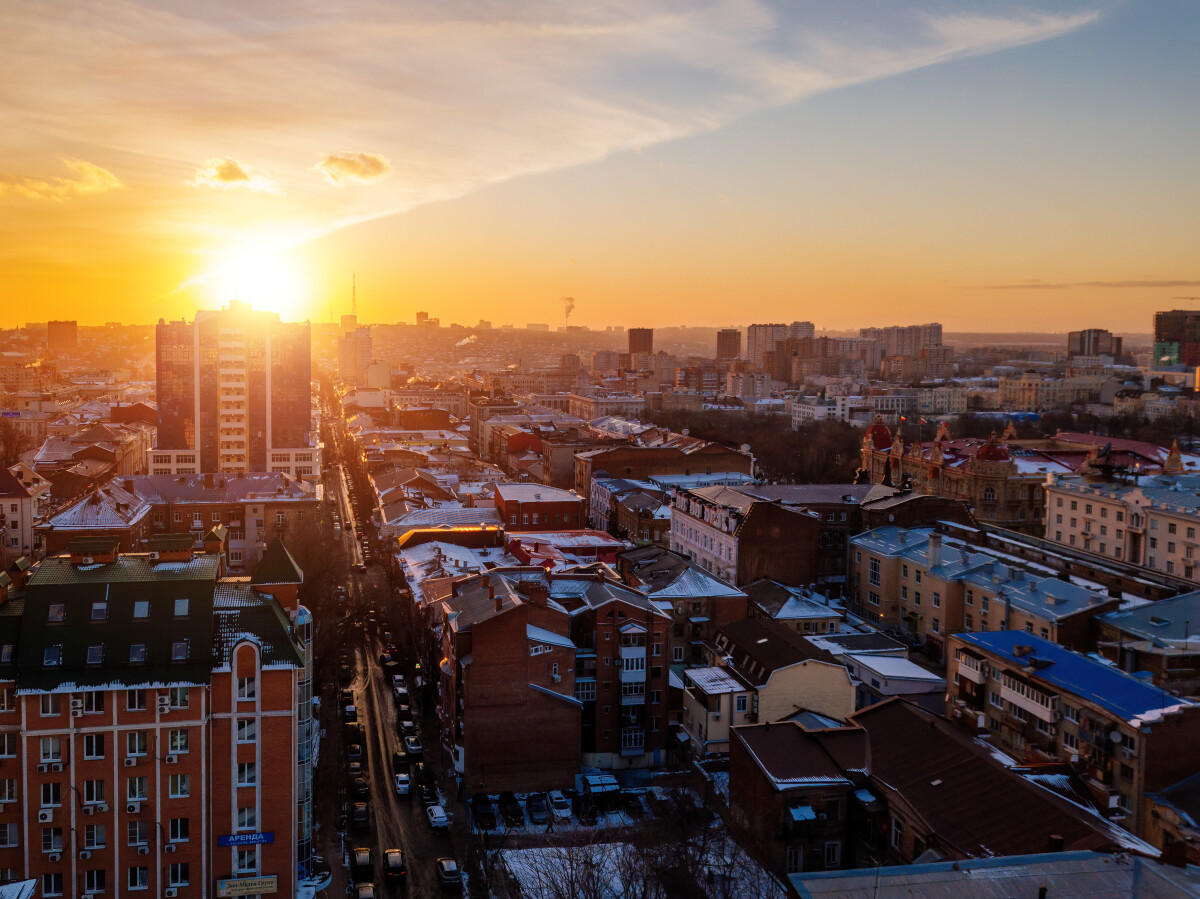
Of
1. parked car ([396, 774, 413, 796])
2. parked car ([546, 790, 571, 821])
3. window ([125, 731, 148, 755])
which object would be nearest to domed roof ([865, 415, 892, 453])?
parked car ([546, 790, 571, 821])

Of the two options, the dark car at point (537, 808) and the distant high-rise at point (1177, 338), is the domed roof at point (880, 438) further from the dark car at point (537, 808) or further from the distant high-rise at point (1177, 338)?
the distant high-rise at point (1177, 338)

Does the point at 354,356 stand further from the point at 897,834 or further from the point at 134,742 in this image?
the point at 897,834

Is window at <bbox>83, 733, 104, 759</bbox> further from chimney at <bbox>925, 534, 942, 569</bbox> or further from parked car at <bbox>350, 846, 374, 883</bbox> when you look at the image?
chimney at <bbox>925, 534, 942, 569</bbox>

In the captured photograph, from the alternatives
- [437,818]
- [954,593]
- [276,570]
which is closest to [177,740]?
[276,570]

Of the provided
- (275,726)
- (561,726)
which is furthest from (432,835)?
(275,726)

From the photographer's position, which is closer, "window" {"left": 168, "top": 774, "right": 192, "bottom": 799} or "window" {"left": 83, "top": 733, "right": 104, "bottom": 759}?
"window" {"left": 83, "top": 733, "right": 104, "bottom": 759}

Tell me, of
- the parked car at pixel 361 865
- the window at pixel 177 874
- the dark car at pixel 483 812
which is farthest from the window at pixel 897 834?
the window at pixel 177 874

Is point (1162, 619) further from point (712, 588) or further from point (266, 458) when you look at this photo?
point (266, 458)
